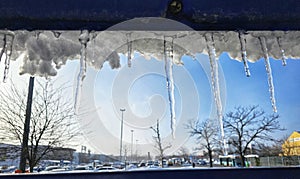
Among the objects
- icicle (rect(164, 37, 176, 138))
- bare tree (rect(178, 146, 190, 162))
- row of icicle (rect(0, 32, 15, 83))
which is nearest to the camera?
row of icicle (rect(0, 32, 15, 83))

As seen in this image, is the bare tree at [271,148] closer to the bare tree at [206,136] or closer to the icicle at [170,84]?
the bare tree at [206,136]

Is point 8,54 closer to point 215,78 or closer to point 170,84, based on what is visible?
point 170,84

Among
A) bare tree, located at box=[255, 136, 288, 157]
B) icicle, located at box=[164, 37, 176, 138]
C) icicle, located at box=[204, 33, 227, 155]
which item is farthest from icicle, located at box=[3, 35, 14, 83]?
bare tree, located at box=[255, 136, 288, 157]

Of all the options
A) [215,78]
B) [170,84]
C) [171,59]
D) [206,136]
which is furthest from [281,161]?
[171,59]

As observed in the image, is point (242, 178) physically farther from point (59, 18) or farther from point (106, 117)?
point (106, 117)

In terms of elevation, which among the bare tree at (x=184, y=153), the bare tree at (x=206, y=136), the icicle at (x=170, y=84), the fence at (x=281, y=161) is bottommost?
the fence at (x=281, y=161)

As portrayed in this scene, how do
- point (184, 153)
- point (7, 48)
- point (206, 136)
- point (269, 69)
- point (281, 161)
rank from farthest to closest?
point (206, 136) → point (184, 153) → point (281, 161) → point (269, 69) → point (7, 48)

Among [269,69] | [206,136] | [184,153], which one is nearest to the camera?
[269,69]

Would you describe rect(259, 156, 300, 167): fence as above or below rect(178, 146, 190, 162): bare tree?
below

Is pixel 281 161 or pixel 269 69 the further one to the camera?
pixel 281 161

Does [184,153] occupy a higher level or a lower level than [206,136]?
lower

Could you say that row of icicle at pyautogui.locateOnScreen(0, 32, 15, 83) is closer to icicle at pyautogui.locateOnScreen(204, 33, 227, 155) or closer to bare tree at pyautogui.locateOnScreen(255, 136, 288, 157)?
icicle at pyautogui.locateOnScreen(204, 33, 227, 155)

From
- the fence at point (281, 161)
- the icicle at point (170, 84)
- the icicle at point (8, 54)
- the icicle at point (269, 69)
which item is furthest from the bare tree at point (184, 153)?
the icicle at point (8, 54)

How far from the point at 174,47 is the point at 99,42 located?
21.6 inches
